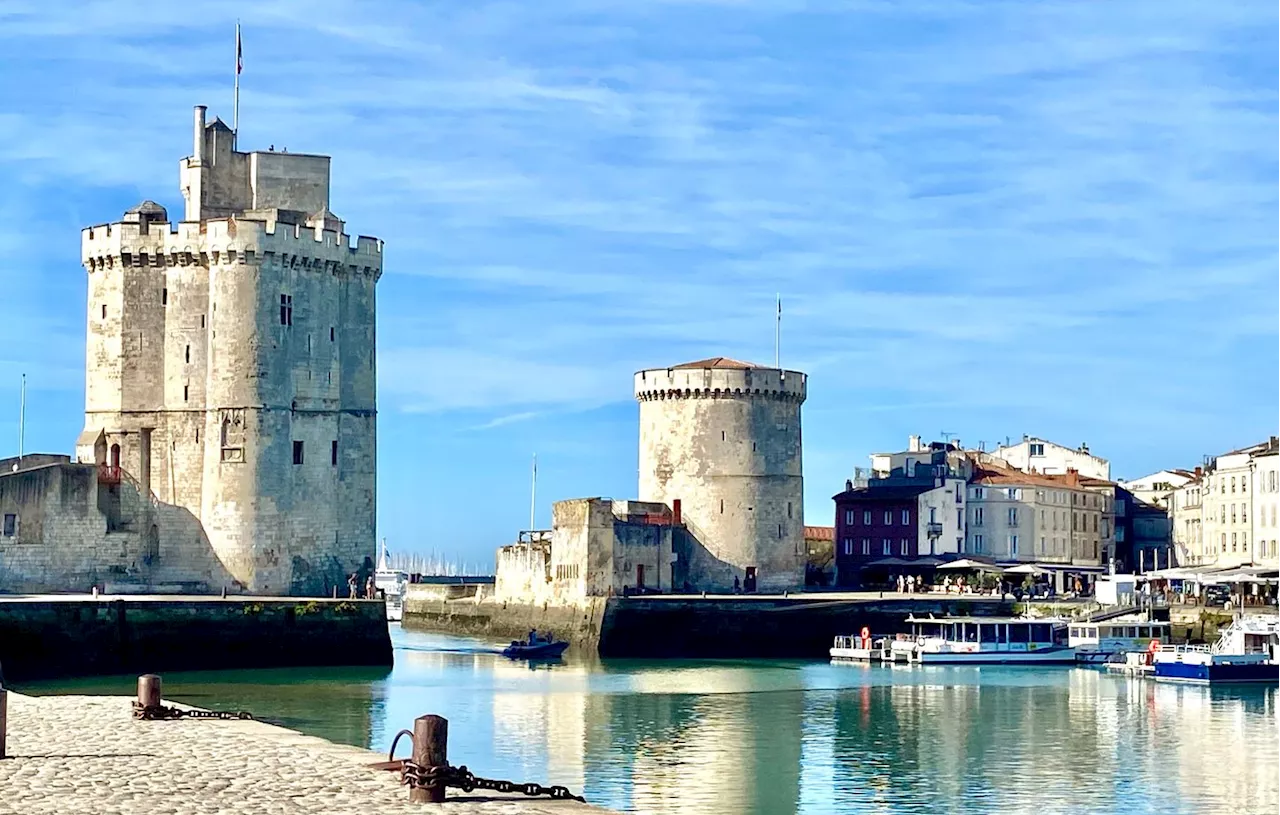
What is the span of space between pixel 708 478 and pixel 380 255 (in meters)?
16.2

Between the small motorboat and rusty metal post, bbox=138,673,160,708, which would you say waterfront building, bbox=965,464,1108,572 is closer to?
the small motorboat

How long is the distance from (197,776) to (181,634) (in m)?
27.4

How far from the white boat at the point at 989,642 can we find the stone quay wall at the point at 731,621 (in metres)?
1.66

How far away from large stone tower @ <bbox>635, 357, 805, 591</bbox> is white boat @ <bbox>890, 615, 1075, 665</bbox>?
8.73 metres

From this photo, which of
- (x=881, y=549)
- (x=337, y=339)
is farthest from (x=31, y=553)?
(x=881, y=549)

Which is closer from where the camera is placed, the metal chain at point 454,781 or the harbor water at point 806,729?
the metal chain at point 454,781

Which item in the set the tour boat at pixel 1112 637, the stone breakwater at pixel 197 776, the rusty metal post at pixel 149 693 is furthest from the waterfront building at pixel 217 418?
the stone breakwater at pixel 197 776

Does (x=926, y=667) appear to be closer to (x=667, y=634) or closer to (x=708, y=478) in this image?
(x=667, y=634)

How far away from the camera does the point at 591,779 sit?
96.5 ft

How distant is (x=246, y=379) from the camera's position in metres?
52.7

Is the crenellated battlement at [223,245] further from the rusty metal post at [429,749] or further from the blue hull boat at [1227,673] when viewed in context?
the rusty metal post at [429,749]

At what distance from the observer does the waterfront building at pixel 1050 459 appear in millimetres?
94188

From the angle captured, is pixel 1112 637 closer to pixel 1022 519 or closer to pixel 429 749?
pixel 1022 519

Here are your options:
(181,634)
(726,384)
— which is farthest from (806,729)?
(726,384)
